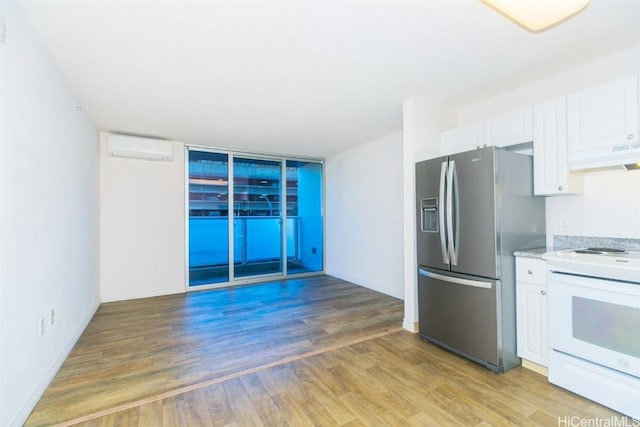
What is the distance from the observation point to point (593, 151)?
211 centimetres

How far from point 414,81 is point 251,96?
156 cm

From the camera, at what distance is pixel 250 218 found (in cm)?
551

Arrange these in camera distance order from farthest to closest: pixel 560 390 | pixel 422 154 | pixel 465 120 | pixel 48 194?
pixel 465 120
pixel 422 154
pixel 48 194
pixel 560 390

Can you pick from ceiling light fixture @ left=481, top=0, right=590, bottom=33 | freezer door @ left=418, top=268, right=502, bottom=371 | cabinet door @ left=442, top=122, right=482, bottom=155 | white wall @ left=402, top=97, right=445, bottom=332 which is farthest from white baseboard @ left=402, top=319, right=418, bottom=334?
ceiling light fixture @ left=481, top=0, right=590, bottom=33

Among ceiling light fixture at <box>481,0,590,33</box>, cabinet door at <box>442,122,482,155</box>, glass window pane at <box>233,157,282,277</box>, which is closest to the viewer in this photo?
ceiling light fixture at <box>481,0,590,33</box>

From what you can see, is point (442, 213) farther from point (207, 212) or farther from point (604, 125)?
point (207, 212)

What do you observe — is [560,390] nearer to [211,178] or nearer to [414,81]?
[414,81]

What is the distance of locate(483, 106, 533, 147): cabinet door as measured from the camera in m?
2.46

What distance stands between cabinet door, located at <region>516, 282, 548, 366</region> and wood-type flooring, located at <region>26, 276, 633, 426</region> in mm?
166

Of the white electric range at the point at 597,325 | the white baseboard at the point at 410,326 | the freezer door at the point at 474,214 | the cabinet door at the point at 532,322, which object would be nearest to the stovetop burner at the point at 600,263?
the white electric range at the point at 597,325

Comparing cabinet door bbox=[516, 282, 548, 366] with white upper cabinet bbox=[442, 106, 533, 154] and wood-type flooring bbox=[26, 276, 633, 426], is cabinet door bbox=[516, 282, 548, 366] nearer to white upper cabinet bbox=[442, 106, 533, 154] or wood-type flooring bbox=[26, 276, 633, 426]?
wood-type flooring bbox=[26, 276, 633, 426]

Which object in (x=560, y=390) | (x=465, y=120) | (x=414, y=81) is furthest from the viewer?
(x=465, y=120)

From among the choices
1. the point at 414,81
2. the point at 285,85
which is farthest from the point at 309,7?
the point at 414,81

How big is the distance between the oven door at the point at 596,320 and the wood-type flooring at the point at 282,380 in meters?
0.32
